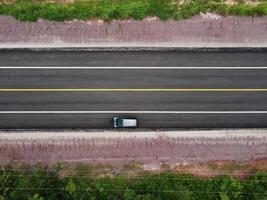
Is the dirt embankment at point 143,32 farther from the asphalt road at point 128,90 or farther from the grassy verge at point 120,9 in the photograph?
the asphalt road at point 128,90

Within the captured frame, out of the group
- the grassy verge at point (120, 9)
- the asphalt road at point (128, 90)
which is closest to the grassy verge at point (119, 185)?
the asphalt road at point (128, 90)

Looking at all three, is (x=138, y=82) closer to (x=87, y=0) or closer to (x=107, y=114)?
(x=107, y=114)

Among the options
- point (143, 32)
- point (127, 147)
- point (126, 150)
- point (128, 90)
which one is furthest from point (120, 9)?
point (126, 150)

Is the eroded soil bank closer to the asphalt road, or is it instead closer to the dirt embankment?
the asphalt road

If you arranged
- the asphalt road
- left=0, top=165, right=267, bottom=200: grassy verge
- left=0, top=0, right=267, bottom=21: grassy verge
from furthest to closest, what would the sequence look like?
left=0, top=0, right=267, bottom=21: grassy verge
the asphalt road
left=0, top=165, right=267, bottom=200: grassy verge

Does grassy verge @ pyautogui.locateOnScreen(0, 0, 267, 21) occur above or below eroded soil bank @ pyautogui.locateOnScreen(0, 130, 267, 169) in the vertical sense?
above

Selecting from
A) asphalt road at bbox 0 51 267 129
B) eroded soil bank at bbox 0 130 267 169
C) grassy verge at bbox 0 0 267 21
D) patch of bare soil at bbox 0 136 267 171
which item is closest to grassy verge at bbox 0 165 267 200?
patch of bare soil at bbox 0 136 267 171
